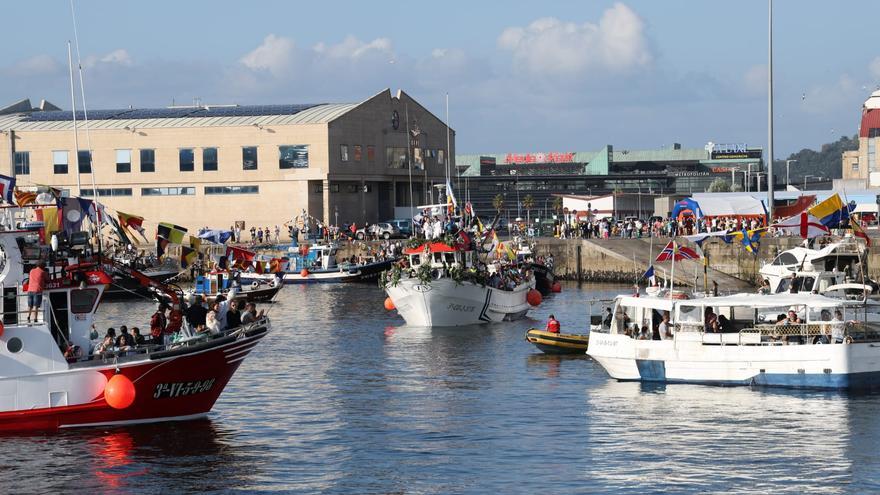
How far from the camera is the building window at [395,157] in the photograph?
121 m

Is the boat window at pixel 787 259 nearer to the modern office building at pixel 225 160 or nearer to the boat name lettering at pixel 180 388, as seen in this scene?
the boat name lettering at pixel 180 388

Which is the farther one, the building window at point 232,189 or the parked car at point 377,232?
the building window at point 232,189

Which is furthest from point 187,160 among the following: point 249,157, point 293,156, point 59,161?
point 59,161

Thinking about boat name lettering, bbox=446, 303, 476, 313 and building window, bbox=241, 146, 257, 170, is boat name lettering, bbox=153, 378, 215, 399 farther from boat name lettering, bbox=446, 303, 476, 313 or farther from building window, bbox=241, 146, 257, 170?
building window, bbox=241, 146, 257, 170

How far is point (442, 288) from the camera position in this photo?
63188 millimetres

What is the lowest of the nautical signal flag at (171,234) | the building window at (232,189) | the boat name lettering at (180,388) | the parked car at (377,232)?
the boat name lettering at (180,388)

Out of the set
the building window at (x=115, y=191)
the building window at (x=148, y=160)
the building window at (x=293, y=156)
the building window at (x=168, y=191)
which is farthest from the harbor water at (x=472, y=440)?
the building window at (x=115, y=191)

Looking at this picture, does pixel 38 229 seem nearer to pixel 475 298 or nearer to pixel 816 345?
pixel 816 345

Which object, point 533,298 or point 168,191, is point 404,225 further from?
point 533,298

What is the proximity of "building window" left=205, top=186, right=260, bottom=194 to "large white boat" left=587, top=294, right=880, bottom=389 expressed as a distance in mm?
72913

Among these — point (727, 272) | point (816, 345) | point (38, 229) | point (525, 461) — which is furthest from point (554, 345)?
point (727, 272)

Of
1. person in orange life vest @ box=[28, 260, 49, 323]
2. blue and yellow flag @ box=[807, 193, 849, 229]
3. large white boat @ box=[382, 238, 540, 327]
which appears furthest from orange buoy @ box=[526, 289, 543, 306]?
person in orange life vest @ box=[28, 260, 49, 323]

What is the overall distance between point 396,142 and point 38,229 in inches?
3436

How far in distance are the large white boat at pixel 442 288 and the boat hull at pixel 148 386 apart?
25.2 m
